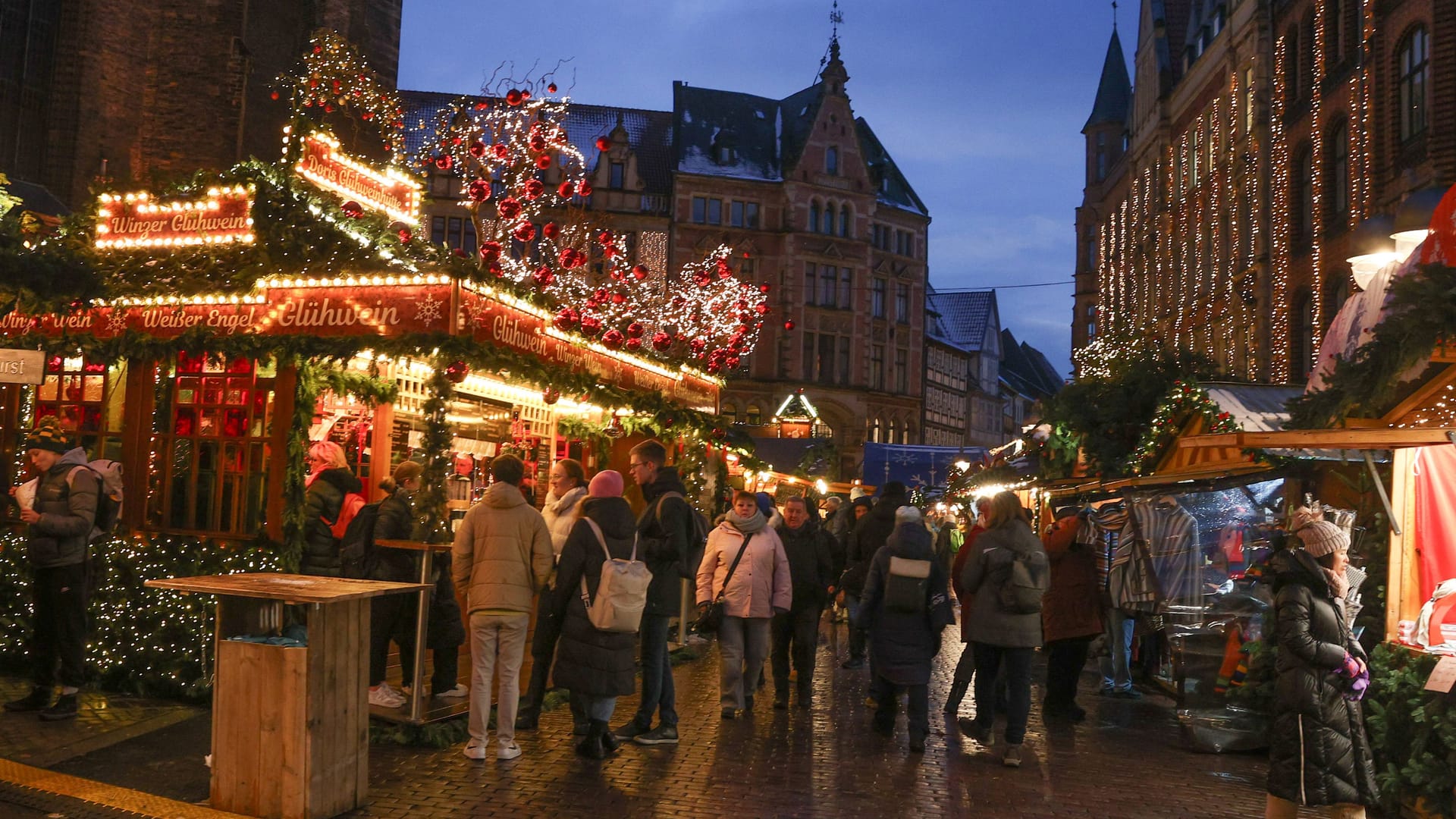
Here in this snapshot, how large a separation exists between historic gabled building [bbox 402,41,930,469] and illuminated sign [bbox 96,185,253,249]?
42907 millimetres

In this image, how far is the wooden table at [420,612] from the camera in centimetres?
806

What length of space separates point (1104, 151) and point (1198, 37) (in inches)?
676

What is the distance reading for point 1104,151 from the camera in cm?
5459

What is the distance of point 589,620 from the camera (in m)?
7.75

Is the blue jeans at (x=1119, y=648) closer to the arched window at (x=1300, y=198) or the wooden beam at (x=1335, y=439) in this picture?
the wooden beam at (x=1335, y=439)

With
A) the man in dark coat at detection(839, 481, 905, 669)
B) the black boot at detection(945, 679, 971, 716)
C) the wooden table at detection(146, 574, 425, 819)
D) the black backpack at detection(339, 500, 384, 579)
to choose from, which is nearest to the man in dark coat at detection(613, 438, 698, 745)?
the black backpack at detection(339, 500, 384, 579)

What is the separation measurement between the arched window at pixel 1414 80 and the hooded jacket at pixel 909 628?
15498 mm

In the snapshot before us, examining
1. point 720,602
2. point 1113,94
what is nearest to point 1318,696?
point 720,602

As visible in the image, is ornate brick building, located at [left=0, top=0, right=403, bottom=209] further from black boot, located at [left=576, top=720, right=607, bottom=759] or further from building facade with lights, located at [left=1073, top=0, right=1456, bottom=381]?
black boot, located at [left=576, top=720, right=607, bottom=759]

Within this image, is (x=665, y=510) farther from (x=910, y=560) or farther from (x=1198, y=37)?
(x=1198, y=37)

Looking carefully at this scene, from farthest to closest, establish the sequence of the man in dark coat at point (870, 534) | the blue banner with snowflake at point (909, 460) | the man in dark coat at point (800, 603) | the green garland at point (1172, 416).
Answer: the blue banner with snowflake at point (909, 460)
the green garland at point (1172, 416)
the man in dark coat at point (870, 534)
the man in dark coat at point (800, 603)

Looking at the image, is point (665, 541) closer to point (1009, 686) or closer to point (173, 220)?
point (1009, 686)

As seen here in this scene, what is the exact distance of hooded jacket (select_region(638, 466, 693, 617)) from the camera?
8.54m

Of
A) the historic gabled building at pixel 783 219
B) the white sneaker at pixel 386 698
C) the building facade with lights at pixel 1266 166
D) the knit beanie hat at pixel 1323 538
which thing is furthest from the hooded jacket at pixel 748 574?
the historic gabled building at pixel 783 219
